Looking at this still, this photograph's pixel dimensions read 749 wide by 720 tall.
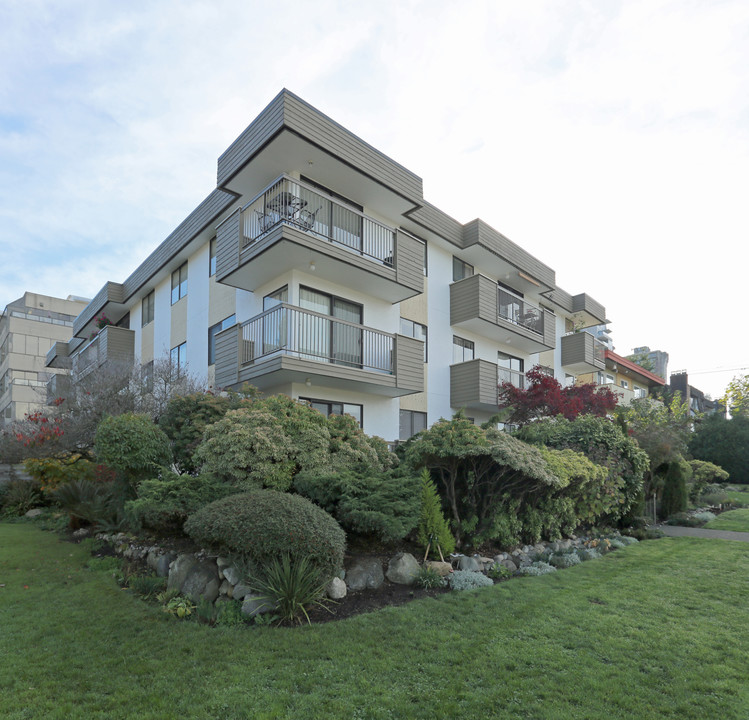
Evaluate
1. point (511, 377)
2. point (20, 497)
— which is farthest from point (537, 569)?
point (20, 497)

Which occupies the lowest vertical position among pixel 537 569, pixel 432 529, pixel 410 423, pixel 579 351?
pixel 537 569

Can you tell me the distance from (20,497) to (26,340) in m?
44.7

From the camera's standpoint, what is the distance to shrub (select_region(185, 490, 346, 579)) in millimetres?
5746

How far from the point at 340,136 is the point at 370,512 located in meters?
9.88

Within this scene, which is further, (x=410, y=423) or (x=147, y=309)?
(x=147, y=309)

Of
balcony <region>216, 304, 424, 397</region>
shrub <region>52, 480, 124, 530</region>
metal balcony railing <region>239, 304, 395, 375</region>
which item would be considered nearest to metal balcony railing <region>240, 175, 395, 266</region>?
metal balcony railing <region>239, 304, 395, 375</region>

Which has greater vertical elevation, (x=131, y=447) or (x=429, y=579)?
(x=131, y=447)

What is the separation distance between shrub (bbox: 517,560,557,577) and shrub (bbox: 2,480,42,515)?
42.2ft

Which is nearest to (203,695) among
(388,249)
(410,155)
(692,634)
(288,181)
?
(692,634)

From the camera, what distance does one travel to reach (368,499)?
23.4ft

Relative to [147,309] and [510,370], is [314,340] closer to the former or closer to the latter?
[510,370]

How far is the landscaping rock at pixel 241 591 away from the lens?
6.02m

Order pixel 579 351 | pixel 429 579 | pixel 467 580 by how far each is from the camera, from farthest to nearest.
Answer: pixel 579 351 → pixel 467 580 → pixel 429 579

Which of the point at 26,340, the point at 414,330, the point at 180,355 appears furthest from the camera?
the point at 26,340
